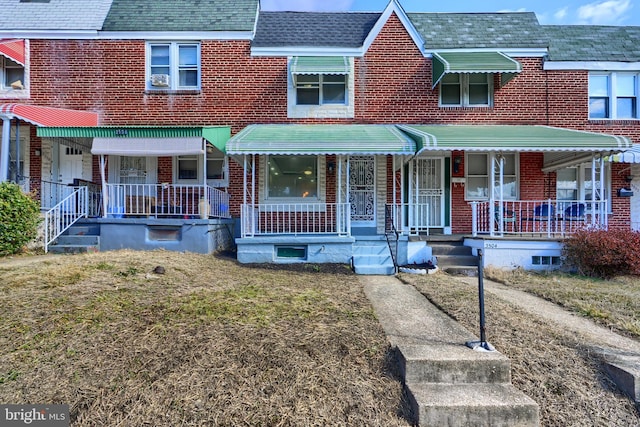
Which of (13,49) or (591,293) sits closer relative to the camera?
(591,293)

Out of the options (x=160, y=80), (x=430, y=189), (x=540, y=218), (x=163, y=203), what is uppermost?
(x=160, y=80)

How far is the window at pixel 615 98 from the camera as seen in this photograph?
10.9 m

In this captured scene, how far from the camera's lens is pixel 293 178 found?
10.7 m

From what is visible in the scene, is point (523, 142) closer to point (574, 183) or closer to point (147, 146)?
point (574, 183)

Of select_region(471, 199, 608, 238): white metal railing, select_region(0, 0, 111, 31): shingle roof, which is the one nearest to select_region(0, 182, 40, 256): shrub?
select_region(0, 0, 111, 31): shingle roof

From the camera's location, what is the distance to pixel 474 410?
2809 mm

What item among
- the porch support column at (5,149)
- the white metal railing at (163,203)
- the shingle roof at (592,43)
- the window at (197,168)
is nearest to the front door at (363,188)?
the white metal railing at (163,203)

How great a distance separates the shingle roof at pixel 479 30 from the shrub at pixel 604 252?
648 centimetres

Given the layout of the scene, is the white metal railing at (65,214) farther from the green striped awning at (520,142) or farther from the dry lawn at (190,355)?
the green striped awning at (520,142)

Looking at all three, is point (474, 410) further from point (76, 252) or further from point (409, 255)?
point (76, 252)

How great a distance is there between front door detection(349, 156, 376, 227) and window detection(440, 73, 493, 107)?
319 centimetres

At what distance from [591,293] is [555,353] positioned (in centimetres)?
364

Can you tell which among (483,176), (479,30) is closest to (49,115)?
(483,176)

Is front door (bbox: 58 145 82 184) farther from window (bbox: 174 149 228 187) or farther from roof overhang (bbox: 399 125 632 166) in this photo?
roof overhang (bbox: 399 125 632 166)
